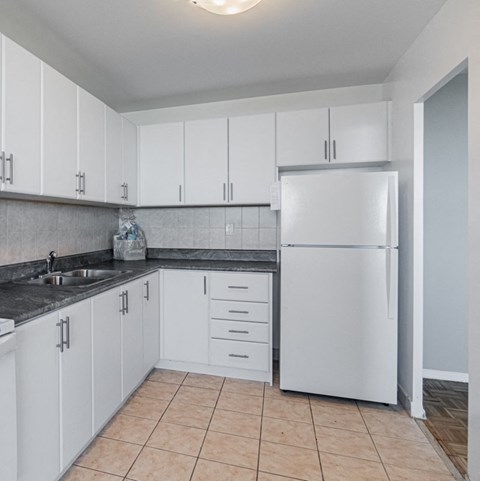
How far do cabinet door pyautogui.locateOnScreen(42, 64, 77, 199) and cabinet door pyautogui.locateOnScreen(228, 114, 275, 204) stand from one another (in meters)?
1.18

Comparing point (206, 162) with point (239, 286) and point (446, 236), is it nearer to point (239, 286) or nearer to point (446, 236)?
point (239, 286)

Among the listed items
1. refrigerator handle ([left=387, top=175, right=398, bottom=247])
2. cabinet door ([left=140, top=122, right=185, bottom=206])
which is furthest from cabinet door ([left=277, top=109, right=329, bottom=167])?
cabinet door ([left=140, top=122, right=185, bottom=206])

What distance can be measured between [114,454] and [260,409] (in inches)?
35.3

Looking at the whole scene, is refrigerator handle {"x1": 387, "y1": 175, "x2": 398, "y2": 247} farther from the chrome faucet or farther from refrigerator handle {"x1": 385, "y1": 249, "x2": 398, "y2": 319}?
the chrome faucet

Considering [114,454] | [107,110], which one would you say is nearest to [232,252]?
[107,110]

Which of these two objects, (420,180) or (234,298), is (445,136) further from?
(234,298)

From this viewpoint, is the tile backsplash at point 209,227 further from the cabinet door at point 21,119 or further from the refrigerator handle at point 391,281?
the cabinet door at point 21,119

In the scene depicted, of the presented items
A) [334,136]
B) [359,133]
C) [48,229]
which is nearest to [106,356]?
[48,229]

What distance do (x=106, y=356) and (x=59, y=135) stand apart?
1316mm

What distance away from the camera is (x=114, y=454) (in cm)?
155

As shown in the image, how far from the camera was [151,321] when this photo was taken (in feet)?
7.48

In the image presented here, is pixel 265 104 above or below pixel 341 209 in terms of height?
above

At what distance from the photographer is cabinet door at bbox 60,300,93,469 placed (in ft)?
4.46

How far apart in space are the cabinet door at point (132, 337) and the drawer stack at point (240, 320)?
54 cm
